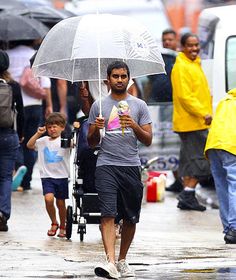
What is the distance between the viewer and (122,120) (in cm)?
1069

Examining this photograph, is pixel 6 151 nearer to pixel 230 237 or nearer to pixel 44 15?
pixel 230 237

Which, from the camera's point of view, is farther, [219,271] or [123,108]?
[219,271]

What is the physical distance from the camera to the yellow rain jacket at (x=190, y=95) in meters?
15.9

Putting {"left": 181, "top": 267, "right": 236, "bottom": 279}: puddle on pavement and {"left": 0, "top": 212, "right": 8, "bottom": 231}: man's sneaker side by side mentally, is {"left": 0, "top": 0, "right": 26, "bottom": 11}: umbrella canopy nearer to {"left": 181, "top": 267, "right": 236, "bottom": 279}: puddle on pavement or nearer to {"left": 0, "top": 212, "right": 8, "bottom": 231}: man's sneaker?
{"left": 0, "top": 212, "right": 8, "bottom": 231}: man's sneaker

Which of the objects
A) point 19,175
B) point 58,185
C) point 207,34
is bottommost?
point 19,175

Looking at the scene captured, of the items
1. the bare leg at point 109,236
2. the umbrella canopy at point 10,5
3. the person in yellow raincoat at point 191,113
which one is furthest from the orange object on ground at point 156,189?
the bare leg at point 109,236

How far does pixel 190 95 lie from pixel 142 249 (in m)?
3.96

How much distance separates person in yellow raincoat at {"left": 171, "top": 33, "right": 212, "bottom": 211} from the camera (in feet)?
52.4

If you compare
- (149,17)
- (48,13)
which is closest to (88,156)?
(48,13)

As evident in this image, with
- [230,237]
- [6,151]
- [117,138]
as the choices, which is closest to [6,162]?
[6,151]

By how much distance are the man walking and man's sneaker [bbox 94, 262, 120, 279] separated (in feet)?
0.87

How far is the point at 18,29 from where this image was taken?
57.3 feet

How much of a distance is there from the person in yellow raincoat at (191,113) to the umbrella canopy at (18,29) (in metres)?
2.25

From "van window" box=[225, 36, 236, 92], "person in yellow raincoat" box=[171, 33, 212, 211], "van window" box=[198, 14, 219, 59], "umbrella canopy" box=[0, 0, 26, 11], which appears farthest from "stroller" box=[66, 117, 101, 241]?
"umbrella canopy" box=[0, 0, 26, 11]
